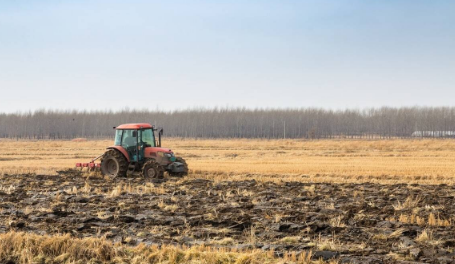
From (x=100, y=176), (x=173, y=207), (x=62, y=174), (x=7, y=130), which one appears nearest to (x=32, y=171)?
(x=62, y=174)

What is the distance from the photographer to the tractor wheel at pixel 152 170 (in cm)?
1988

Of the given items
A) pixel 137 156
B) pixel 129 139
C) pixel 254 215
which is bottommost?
pixel 254 215

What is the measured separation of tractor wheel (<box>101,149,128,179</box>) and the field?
0.88m

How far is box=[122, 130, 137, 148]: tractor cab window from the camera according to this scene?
20.5 meters

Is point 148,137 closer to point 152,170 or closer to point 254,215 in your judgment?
point 152,170

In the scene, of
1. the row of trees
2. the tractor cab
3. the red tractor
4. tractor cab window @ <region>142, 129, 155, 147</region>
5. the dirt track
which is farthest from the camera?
the row of trees

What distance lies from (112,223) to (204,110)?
11272cm

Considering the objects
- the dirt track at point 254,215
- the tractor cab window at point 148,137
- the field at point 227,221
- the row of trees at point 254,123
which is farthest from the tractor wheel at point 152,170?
the row of trees at point 254,123

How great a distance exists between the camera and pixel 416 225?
10.6m

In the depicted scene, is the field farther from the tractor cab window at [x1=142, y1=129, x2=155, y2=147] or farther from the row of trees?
the row of trees

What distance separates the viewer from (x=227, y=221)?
1125 cm

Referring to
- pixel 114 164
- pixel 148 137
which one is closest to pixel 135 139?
pixel 148 137

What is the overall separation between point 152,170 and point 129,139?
1673 mm

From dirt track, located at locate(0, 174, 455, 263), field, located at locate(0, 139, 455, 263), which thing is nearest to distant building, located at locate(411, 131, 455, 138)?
field, located at locate(0, 139, 455, 263)
